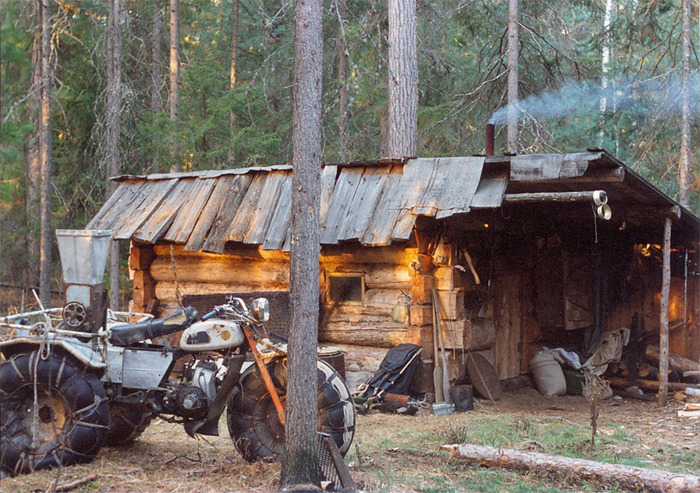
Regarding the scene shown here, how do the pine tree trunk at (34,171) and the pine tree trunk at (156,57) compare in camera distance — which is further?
the pine tree trunk at (156,57)

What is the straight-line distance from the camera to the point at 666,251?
11836 millimetres

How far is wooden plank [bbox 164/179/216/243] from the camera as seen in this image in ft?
38.7

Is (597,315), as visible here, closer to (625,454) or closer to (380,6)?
(625,454)

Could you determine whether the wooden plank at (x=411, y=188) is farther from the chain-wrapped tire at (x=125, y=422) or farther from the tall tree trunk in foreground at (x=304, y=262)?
the chain-wrapped tire at (x=125, y=422)

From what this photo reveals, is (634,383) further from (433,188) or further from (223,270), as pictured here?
(223,270)

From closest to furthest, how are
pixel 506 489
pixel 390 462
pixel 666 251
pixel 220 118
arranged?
pixel 506 489, pixel 390 462, pixel 666 251, pixel 220 118

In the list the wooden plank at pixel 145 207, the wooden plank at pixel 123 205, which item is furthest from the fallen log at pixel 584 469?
the wooden plank at pixel 123 205

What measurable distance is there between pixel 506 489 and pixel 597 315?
31.3 ft

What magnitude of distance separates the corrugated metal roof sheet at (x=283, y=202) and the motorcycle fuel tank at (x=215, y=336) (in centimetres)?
371

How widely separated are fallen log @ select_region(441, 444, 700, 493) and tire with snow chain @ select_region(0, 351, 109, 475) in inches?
134

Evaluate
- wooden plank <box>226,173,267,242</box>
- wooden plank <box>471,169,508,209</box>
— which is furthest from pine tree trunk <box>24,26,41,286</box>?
wooden plank <box>471,169,508,209</box>

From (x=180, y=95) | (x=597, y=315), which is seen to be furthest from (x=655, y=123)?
(x=180, y=95)

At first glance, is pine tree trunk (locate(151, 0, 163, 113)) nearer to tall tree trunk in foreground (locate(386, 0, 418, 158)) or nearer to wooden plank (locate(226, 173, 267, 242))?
tall tree trunk in foreground (locate(386, 0, 418, 158))

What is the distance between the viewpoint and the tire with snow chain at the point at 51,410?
6441 millimetres
